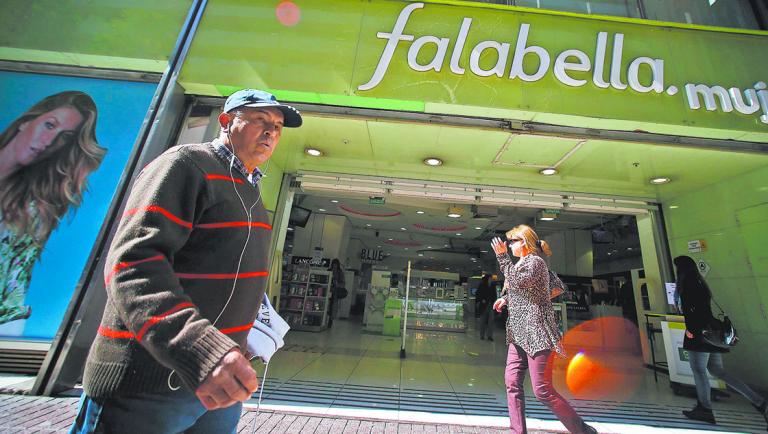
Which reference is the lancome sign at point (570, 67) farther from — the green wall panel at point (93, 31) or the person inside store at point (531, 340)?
the green wall panel at point (93, 31)

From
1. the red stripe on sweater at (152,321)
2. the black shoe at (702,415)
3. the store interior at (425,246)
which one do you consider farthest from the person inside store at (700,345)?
the red stripe on sweater at (152,321)

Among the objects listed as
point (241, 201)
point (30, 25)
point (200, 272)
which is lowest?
point (200, 272)

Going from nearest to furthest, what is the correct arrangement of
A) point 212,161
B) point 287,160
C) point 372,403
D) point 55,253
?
point 212,161
point 372,403
point 55,253
point 287,160

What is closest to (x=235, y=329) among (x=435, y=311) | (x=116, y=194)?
(x=116, y=194)

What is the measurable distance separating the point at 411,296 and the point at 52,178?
9.97 meters

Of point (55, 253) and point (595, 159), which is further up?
point (595, 159)

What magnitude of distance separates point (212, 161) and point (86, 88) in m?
4.47

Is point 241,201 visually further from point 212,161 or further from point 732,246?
point 732,246

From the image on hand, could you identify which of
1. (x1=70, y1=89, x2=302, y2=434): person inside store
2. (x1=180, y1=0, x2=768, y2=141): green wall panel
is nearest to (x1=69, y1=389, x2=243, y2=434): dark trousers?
(x1=70, y1=89, x2=302, y2=434): person inside store

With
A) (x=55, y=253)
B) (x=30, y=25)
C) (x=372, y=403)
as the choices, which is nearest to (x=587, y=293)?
(x=372, y=403)

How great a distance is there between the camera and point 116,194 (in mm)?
3293

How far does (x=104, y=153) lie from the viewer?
3705 millimetres

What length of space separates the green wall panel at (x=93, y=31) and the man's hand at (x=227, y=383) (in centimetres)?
441

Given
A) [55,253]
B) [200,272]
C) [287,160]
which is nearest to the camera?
[200,272]
